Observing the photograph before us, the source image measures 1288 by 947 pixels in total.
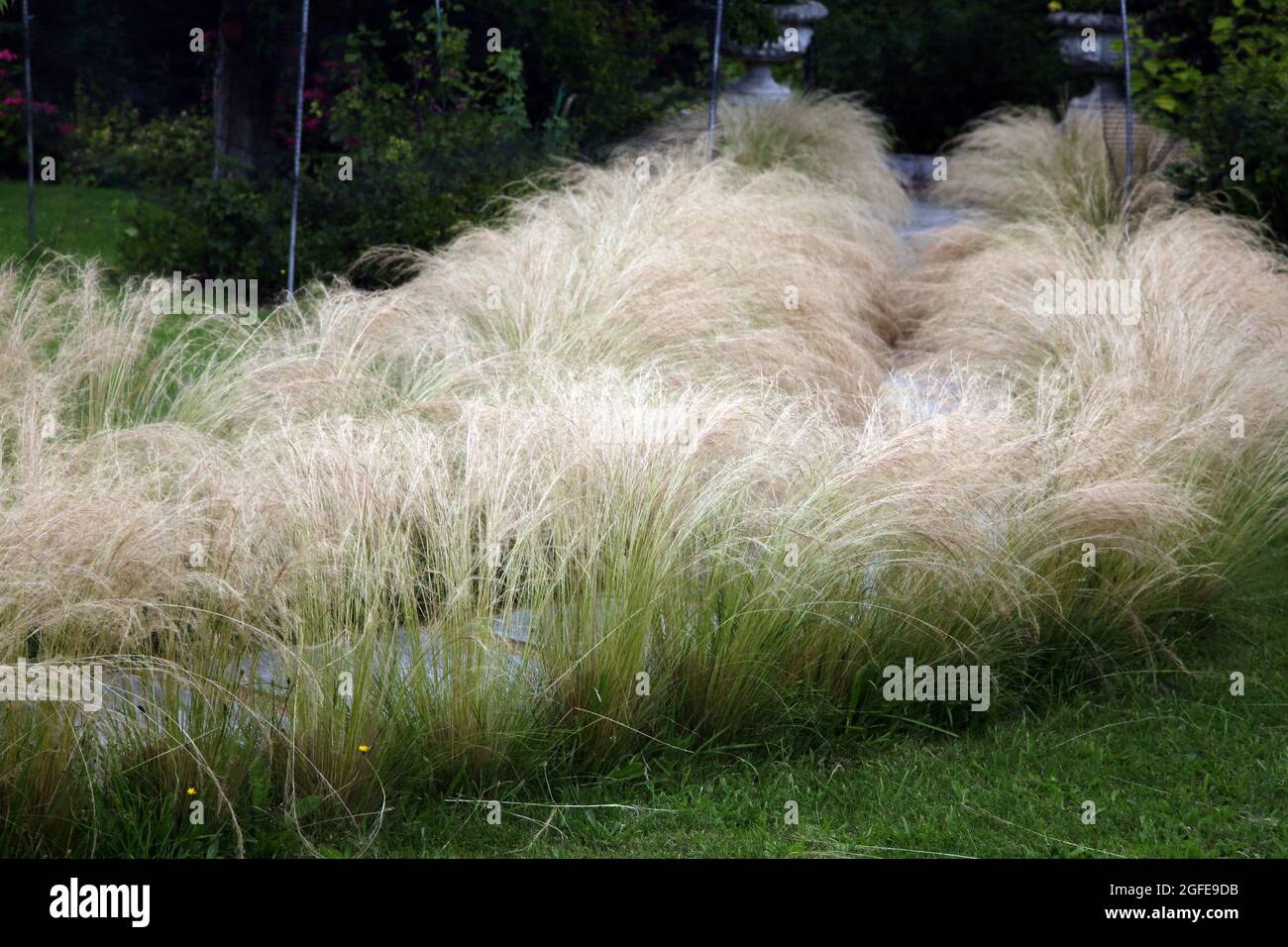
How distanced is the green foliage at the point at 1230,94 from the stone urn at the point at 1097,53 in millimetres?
459

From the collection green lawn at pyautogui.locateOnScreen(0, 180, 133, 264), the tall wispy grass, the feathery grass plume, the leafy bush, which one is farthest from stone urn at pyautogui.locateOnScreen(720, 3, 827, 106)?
the tall wispy grass

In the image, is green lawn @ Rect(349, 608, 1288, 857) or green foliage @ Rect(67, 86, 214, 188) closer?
green lawn @ Rect(349, 608, 1288, 857)

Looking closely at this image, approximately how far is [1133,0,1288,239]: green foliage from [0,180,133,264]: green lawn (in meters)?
6.80

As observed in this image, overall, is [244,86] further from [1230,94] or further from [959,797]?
[959,797]

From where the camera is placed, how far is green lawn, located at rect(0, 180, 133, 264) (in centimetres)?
925

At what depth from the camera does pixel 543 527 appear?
12.5 ft

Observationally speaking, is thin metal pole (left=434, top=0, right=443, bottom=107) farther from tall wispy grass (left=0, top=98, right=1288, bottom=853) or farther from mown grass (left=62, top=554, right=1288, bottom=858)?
mown grass (left=62, top=554, right=1288, bottom=858)

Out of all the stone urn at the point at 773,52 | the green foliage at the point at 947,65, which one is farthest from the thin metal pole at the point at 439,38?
the green foliage at the point at 947,65

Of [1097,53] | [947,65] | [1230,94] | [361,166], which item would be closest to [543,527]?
[361,166]

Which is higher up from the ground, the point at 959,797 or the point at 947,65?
the point at 947,65

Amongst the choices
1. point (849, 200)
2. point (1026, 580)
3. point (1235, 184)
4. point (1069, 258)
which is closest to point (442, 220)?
point (849, 200)

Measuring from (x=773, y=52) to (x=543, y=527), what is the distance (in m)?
10.0

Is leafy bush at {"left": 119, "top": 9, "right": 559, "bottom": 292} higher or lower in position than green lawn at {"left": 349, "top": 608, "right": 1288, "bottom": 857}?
higher

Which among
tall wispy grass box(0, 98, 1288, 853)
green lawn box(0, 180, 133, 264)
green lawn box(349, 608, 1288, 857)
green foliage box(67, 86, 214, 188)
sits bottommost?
green lawn box(349, 608, 1288, 857)
